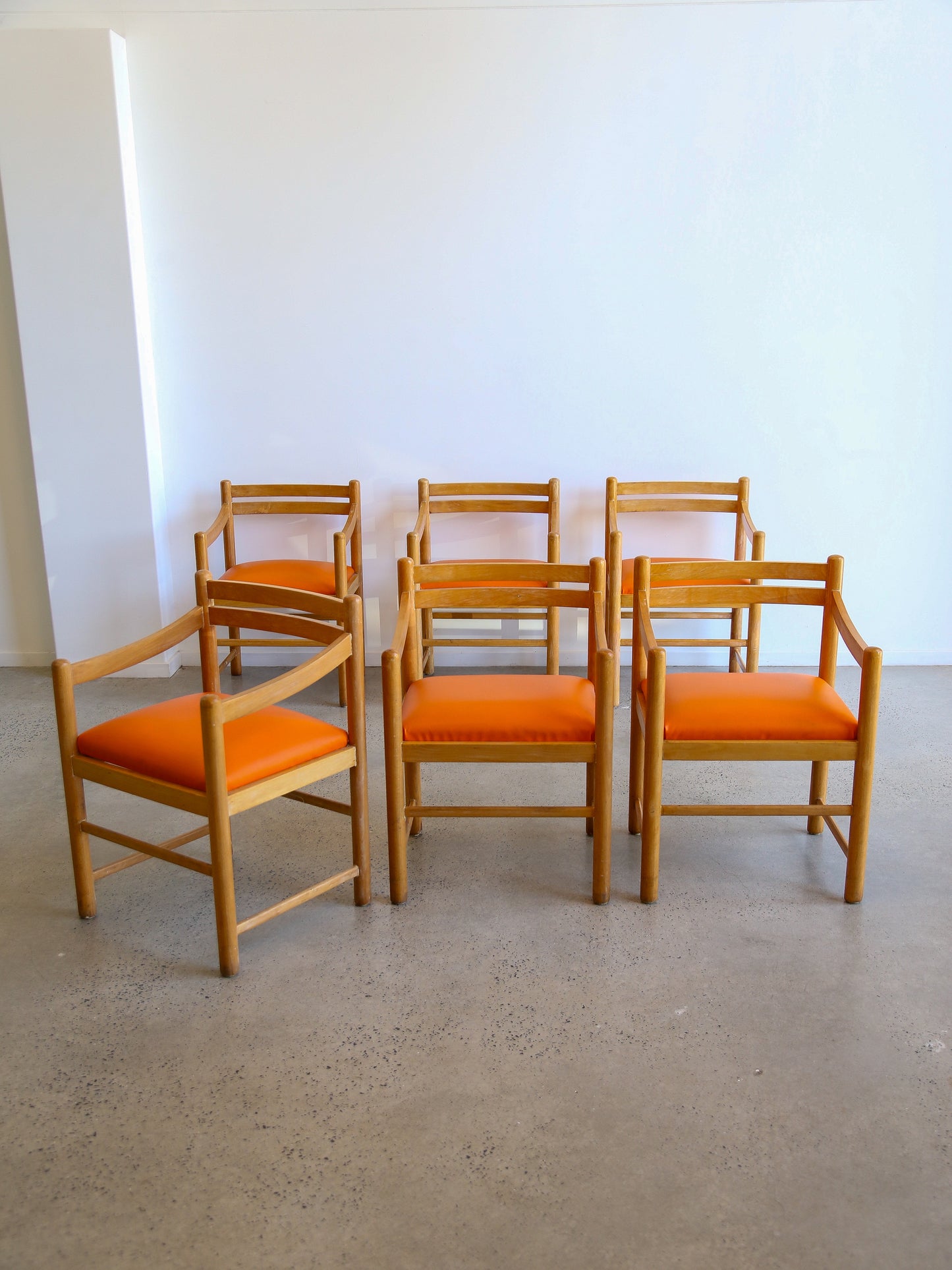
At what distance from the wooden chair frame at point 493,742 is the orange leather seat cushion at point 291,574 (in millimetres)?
1139

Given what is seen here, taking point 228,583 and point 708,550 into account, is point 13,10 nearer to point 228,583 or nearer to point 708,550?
point 228,583

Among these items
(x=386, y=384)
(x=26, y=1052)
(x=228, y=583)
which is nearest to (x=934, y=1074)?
(x=26, y=1052)

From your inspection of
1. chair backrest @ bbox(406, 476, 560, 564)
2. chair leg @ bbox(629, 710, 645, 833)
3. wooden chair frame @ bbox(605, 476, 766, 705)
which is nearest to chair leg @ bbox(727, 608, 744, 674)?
wooden chair frame @ bbox(605, 476, 766, 705)

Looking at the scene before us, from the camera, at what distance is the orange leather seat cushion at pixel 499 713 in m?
2.52

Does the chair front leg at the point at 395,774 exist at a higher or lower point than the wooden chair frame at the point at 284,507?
lower

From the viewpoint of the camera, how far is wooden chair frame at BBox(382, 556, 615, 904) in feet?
8.20

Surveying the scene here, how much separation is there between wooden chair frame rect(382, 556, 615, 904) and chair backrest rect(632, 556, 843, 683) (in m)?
0.13

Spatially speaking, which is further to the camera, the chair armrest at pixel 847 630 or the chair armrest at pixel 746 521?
the chair armrest at pixel 746 521

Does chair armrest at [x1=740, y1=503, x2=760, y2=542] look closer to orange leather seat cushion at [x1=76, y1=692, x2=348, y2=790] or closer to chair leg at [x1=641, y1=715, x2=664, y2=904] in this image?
chair leg at [x1=641, y1=715, x2=664, y2=904]

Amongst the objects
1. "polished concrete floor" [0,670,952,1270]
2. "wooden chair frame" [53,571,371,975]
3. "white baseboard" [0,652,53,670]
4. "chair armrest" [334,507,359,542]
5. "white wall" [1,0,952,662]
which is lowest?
"polished concrete floor" [0,670,952,1270]

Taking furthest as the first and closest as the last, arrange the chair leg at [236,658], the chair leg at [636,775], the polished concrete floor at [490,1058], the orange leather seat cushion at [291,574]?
the chair leg at [236,658]
the orange leather seat cushion at [291,574]
the chair leg at [636,775]
the polished concrete floor at [490,1058]

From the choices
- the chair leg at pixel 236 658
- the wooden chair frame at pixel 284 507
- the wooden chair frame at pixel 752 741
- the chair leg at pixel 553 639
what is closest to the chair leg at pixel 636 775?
the wooden chair frame at pixel 752 741

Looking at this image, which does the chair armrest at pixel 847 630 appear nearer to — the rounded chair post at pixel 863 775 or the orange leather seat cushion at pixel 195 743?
the rounded chair post at pixel 863 775

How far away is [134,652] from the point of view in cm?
257
